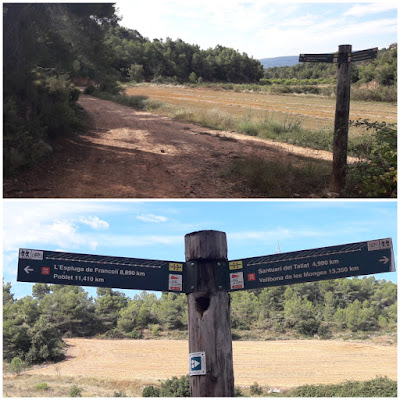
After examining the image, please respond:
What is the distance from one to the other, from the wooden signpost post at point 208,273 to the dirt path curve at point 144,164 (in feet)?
20.9

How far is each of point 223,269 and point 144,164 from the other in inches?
374

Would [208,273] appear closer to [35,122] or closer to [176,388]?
[35,122]

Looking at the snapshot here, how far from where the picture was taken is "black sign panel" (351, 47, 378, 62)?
281 inches

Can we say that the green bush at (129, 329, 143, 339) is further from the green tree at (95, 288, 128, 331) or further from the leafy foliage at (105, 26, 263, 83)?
the leafy foliage at (105, 26, 263, 83)

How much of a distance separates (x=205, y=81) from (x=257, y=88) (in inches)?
570

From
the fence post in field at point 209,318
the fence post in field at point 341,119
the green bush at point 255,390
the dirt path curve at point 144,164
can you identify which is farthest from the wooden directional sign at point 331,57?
the green bush at point 255,390

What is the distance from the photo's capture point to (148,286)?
3258 millimetres

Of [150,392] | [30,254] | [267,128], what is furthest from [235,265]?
[267,128]

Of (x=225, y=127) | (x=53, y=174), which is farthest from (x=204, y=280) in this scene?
(x=225, y=127)

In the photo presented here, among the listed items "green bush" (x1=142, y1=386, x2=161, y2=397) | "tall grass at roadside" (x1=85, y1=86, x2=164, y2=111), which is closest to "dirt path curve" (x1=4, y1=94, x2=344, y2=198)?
"green bush" (x1=142, y1=386, x2=161, y2=397)

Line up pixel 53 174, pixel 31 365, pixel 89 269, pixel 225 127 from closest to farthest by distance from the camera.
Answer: pixel 89 269, pixel 53 174, pixel 225 127, pixel 31 365

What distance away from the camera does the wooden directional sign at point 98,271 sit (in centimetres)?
296

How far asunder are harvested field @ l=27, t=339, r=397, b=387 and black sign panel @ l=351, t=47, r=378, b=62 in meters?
13.7

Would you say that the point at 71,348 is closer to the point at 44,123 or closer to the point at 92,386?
the point at 92,386
